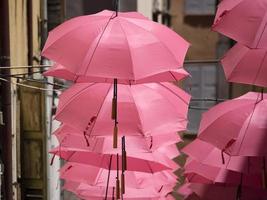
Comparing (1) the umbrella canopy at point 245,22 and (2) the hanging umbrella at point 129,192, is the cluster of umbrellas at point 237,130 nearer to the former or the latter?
(1) the umbrella canopy at point 245,22

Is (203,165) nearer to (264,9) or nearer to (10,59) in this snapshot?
(264,9)

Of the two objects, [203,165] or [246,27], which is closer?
[246,27]

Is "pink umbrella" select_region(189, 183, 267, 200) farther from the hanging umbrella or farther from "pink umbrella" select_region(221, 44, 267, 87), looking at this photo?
"pink umbrella" select_region(221, 44, 267, 87)

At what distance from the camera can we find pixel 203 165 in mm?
6715

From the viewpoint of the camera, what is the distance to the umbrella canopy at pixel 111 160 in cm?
648

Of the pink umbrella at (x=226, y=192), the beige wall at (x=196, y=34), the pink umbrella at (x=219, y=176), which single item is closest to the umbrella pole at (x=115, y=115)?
the pink umbrella at (x=219, y=176)

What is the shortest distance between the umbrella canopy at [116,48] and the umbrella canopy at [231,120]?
72 centimetres

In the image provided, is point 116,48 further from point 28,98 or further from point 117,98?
point 28,98

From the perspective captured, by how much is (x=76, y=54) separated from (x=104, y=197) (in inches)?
84.2

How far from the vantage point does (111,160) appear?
661cm

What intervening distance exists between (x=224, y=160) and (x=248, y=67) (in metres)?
1.19

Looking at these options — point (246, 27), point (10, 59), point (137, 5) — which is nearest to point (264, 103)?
point (246, 27)

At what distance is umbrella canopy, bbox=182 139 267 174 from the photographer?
593cm

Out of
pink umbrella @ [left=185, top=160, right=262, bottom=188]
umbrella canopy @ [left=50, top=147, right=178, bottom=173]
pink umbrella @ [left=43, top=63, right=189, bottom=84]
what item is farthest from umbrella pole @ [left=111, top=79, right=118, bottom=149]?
pink umbrella @ [left=185, top=160, right=262, bottom=188]
